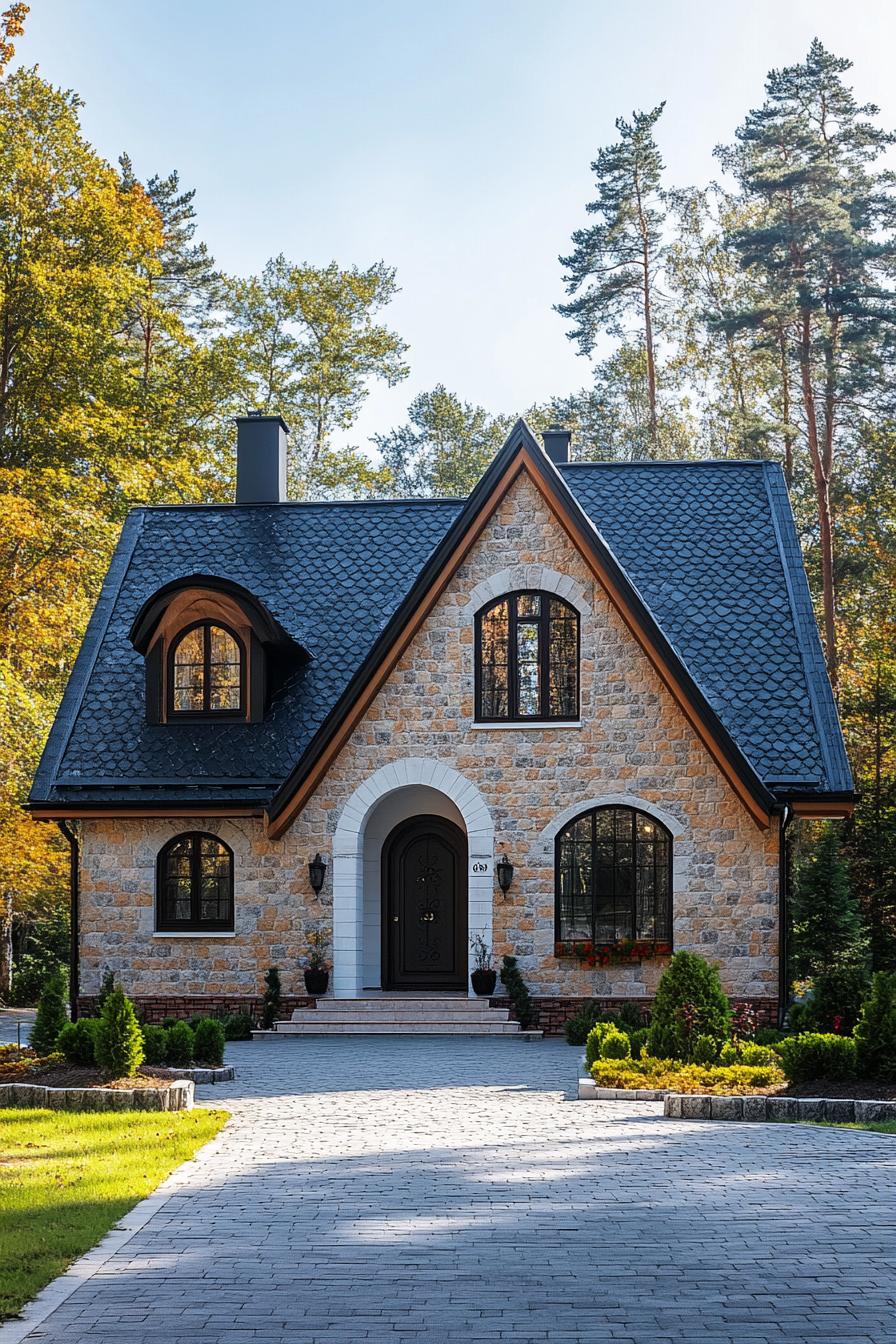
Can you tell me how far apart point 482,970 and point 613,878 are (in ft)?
6.67

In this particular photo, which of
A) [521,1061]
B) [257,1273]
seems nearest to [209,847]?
[521,1061]

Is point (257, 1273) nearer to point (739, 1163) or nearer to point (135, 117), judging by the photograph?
point (739, 1163)

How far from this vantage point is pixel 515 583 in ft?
65.6

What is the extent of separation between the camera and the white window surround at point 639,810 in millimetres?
19062

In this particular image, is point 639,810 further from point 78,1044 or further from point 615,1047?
point 78,1044

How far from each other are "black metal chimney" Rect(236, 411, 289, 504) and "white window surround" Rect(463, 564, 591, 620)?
225 inches

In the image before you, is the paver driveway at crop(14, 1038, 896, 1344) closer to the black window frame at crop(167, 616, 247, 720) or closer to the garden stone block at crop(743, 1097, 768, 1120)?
the garden stone block at crop(743, 1097, 768, 1120)

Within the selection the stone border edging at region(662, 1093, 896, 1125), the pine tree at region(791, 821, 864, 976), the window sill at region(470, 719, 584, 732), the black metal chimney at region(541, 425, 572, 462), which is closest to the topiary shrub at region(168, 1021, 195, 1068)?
the stone border edging at region(662, 1093, 896, 1125)

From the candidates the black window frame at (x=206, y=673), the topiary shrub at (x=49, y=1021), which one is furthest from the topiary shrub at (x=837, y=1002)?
the black window frame at (x=206, y=673)

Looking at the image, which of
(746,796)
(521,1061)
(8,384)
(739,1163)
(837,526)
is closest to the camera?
(739,1163)

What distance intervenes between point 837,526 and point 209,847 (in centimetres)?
2238

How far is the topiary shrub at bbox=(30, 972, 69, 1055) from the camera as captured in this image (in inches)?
547

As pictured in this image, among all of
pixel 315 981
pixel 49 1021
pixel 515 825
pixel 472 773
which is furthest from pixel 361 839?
pixel 49 1021

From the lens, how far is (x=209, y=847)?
2045 cm
